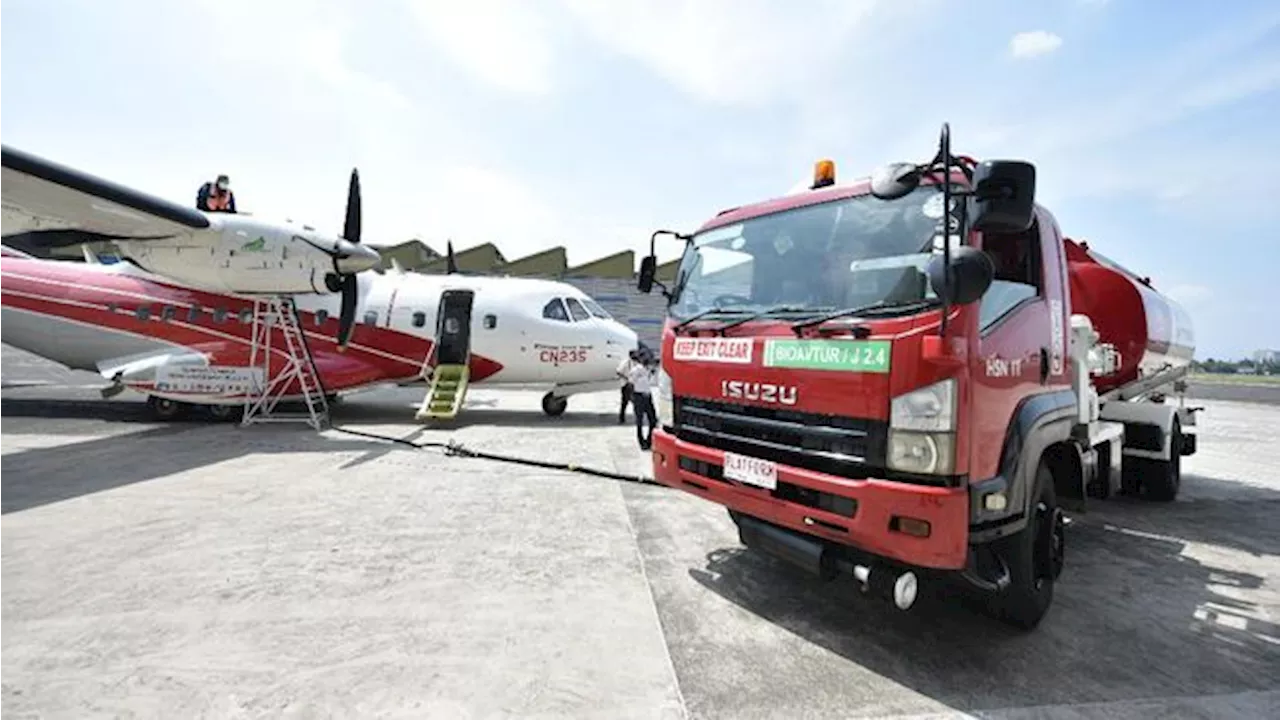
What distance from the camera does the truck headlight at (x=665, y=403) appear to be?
15.0 ft

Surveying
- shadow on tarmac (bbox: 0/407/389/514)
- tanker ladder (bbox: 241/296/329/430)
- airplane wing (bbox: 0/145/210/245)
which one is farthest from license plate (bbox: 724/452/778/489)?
tanker ladder (bbox: 241/296/329/430)

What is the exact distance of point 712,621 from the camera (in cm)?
394

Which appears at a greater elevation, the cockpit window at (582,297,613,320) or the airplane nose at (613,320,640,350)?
the cockpit window at (582,297,613,320)

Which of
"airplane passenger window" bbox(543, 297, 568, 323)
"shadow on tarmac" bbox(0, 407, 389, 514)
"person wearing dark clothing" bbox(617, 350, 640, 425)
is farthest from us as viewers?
"airplane passenger window" bbox(543, 297, 568, 323)

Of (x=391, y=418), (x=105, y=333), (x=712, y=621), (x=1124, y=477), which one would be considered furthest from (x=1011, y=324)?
(x=105, y=333)

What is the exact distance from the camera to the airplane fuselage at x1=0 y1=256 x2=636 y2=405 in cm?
1266

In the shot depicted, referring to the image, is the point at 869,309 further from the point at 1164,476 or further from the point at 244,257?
the point at 244,257

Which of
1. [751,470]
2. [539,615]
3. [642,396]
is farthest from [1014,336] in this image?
[642,396]

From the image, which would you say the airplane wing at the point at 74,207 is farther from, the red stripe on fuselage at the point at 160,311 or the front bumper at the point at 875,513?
the front bumper at the point at 875,513

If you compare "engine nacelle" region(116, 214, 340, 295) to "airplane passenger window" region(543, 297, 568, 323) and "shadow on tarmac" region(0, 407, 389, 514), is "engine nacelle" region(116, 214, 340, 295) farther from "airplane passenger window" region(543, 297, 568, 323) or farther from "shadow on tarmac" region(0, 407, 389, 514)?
"airplane passenger window" region(543, 297, 568, 323)

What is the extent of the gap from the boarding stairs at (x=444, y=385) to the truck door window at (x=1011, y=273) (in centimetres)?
1078

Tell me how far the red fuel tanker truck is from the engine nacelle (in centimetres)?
831

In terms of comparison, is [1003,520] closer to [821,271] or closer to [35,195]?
[821,271]

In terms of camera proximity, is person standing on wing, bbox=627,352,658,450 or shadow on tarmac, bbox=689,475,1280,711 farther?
person standing on wing, bbox=627,352,658,450
